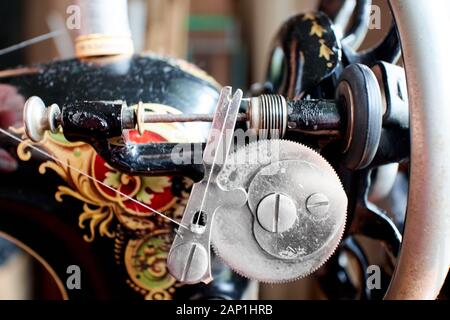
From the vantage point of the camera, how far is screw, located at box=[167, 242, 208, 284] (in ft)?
1.38

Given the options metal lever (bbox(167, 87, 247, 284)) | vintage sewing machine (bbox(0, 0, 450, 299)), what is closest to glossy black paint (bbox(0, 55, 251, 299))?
vintage sewing machine (bbox(0, 0, 450, 299))

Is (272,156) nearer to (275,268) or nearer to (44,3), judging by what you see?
(275,268)

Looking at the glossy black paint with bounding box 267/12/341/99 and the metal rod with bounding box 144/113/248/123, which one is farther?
the glossy black paint with bounding box 267/12/341/99

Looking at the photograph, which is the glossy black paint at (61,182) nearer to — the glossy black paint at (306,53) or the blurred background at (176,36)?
the glossy black paint at (306,53)

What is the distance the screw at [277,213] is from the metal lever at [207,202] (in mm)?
17

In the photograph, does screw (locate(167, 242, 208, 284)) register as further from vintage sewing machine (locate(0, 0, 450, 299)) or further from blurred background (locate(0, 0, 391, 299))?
blurred background (locate(0, 0, 391, 299))

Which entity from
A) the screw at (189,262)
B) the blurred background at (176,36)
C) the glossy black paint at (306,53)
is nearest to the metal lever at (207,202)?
the screw at (189,262)

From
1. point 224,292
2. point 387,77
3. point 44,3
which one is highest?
point 44,3

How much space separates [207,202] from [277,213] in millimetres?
53

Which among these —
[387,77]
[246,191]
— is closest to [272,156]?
[246,191]

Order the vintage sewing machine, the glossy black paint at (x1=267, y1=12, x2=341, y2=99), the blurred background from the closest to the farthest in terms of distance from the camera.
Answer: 1. the vintage sewing machine
2. the glossy black paint at (x1=267, y1=12, x2=341, y2=99)
3. the blurred background
